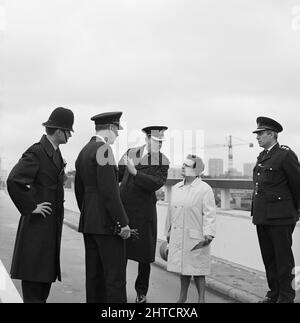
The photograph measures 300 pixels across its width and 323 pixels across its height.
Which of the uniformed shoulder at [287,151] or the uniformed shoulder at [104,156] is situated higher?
the uniformed shoulder at [287,151]

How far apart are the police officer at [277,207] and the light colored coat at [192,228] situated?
614 millimetres

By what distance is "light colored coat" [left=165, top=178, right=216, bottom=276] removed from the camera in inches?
213

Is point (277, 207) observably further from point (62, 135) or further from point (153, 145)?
point (62, 135)

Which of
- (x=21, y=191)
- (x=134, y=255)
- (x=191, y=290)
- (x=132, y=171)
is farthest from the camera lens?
(x=191, y=290)

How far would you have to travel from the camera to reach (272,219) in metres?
5.42

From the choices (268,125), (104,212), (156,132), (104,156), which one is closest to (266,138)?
(268,125)

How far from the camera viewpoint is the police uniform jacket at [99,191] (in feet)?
14.5

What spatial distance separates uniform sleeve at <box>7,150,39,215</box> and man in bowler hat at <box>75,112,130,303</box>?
51cm

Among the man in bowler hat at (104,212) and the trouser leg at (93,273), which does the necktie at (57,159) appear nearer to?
the man in bowler hat at (104,212)

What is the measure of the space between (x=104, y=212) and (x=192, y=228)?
1.32 metres

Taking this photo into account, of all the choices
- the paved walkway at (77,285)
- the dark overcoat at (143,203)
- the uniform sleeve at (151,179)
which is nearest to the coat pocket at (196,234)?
the dark overcoat at (143,203)

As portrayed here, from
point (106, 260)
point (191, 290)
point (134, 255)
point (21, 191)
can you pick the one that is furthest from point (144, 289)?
point (21, 191)

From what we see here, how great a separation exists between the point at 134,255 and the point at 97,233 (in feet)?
3.84
